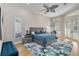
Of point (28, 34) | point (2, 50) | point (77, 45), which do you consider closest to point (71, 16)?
point (77, 45)

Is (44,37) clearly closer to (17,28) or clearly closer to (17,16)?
(17,28)

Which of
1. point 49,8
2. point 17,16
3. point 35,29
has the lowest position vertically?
point 35,29

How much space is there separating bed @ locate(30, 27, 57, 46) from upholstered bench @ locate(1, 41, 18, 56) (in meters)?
0.44

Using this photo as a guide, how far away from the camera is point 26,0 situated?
5.97ft

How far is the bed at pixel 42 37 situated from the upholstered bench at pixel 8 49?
439mm

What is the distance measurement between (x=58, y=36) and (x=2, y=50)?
45.1 inches

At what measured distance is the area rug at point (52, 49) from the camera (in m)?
1.83

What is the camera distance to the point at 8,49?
5.90ft

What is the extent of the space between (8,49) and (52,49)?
0.87 meters

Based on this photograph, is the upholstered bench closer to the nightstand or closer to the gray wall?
the gray wall

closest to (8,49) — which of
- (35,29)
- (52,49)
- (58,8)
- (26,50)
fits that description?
(26,50)

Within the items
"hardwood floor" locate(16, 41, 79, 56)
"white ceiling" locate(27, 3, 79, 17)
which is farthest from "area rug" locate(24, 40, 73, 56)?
"white ceiling" locate(27, 3, 79, 17)

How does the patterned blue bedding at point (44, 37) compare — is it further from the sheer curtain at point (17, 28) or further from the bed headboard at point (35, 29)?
the sheer curtain at point (17, 28)

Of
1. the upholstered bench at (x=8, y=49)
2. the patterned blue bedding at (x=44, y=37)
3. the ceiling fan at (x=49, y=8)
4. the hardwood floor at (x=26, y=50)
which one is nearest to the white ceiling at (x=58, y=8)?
the ceiling fan at (x=49, y=8)
